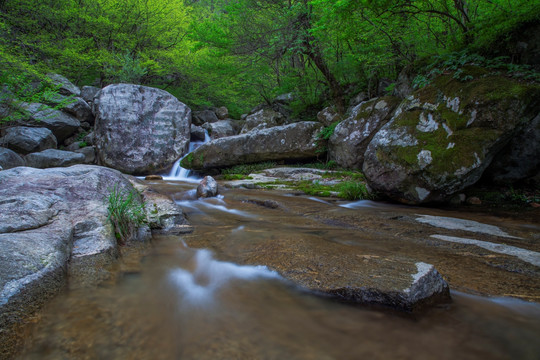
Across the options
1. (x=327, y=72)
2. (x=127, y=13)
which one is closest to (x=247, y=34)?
(x=327, y=72)

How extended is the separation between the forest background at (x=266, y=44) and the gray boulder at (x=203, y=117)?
3.77 ft

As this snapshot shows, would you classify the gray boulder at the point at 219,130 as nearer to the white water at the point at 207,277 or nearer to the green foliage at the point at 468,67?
the green foliage at the point at 468,67

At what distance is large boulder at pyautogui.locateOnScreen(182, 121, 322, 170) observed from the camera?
1050cm

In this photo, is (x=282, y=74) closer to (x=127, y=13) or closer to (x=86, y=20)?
(x=127, y=13)

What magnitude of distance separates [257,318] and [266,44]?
10381 mm

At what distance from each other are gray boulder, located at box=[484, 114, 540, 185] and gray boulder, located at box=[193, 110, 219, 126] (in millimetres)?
16929

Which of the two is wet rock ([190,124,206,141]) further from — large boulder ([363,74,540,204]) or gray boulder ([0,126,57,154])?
large boulder ([363,74,540,204])

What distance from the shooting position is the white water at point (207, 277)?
224cm

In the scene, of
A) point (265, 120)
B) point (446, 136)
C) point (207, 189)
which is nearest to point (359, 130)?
point (446, 136)

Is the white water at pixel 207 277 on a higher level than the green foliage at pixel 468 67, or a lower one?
lower

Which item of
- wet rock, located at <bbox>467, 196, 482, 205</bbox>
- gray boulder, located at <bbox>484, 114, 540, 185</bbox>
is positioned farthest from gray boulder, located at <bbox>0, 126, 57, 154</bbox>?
gray boulder, located at <bbox>484, 114, 540, 185</bbox>

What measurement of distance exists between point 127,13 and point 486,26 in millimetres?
17455

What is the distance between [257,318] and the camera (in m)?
1.85

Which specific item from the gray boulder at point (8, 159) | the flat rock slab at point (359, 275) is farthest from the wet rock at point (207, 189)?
the gray boulder at point (8, 159)
